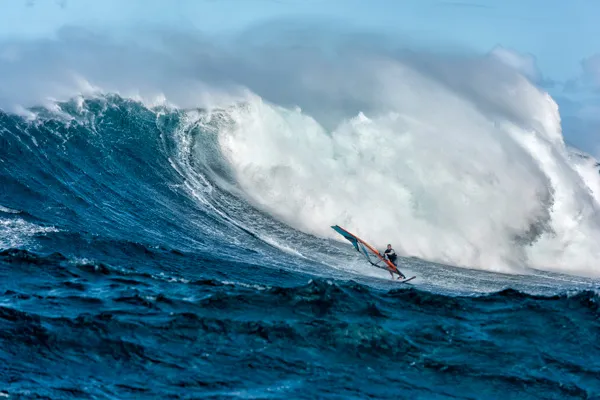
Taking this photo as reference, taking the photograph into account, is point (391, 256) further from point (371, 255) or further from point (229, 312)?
point (229, 312)

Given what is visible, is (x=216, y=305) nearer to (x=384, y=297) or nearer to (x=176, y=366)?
(x=176, y=366)

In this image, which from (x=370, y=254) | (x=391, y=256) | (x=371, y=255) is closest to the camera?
(x=391, y=256)

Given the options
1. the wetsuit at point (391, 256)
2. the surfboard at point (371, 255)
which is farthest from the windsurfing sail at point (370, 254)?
the wetsuit at point (391, 256)

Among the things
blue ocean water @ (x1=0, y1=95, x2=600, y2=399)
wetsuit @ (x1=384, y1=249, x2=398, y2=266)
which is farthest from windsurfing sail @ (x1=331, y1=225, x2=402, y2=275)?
blue ocean water @ (x1=0, y1=95, x2=600, y2=399)

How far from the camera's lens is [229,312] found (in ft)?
41.8

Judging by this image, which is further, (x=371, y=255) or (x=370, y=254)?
(x=370, y=254)

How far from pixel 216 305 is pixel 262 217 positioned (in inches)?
411

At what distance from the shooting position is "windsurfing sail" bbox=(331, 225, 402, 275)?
19125 millimetres

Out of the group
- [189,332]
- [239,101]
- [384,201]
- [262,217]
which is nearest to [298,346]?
[189,332]

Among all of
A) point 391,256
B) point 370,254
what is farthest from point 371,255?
point 391,256

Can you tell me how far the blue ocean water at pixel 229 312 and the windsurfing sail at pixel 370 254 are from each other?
0.40 meters

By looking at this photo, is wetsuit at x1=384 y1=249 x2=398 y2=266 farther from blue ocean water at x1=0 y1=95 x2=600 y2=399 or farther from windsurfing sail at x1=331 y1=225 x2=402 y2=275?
blue ocean water at x1=0 y1=95 x2=600 y2=399

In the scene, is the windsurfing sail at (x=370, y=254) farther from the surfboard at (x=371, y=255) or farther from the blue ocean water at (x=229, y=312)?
the blue ocean water at (x=229, y=312)

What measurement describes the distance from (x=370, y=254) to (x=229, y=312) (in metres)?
9.30
